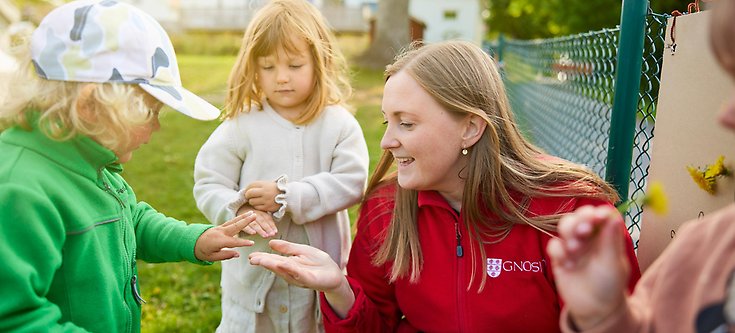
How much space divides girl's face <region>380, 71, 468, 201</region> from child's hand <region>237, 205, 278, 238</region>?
501mm

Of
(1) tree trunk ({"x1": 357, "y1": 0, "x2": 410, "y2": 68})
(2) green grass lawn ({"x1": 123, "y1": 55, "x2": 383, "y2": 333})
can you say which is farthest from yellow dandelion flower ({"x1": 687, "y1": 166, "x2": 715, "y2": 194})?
(1) tree trunk ({"x1": 357, "y1": 0, "x2": 410, "y2": 68})

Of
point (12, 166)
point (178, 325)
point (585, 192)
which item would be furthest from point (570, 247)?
point (178, 325)

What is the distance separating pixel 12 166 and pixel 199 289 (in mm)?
2612

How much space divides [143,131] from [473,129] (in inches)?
41.0

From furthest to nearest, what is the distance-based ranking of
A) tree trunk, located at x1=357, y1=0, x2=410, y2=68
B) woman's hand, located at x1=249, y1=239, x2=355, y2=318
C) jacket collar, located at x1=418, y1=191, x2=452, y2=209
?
tree trunk, located at x1=357, y1=0, x2=410, y2=68 → jacket collar, located at x1=418, y1=191, x2=452, y2=209 → woman's hand, located at x1=249, y1=239, x2=355, y2=318

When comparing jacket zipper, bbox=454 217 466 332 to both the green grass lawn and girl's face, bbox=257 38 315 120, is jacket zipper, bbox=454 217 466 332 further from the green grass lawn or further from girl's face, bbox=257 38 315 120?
the green grass lawn

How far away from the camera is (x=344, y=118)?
2721 mm

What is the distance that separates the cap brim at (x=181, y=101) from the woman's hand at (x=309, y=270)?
1.48 feet

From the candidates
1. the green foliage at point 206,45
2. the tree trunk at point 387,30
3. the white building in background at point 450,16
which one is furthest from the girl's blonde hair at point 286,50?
the white building in background at point 450,16

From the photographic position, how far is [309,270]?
211 centimetres

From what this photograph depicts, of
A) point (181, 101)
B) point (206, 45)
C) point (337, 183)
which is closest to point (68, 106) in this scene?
point (181, 101)

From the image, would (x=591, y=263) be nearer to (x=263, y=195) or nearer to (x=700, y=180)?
(x=700, y=180)

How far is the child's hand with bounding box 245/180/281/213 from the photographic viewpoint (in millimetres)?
2404

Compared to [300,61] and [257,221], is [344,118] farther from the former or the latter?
[257,221]
